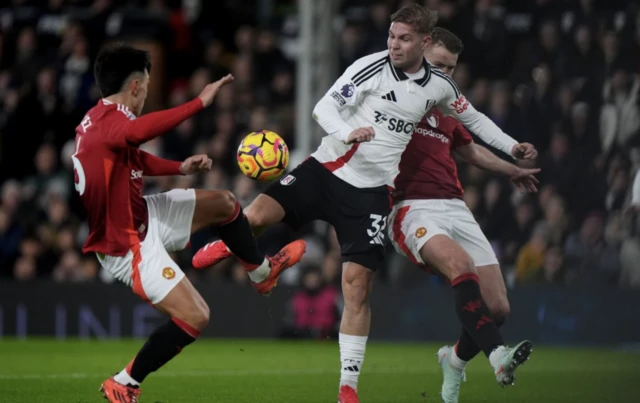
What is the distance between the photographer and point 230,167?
1470cm

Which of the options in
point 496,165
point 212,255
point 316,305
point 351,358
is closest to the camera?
point 351,358

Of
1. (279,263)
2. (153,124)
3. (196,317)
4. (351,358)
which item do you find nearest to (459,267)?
(351,358)

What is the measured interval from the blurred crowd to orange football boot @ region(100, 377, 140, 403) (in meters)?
6.52

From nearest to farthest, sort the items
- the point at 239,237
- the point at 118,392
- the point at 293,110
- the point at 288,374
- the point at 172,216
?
1. the point at 118,392
2. the point at 172,216
3. the point at 239,237
4. the point at 288,374
5. the point at 293,110

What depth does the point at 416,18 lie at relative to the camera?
24.5 ft

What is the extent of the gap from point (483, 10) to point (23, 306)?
6.39 metres

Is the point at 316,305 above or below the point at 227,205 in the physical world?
below

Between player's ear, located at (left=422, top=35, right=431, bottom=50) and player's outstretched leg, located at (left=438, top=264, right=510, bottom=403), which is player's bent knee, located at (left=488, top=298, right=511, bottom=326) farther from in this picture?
player's ear, located at (left=422, top=35, right=431, bottom=50)

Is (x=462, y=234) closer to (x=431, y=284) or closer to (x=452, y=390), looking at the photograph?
(x=452, y=390)

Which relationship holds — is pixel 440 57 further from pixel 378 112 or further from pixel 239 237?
pixel 239 237

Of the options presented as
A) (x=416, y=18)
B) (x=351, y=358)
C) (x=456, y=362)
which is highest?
(x=416, y=18)

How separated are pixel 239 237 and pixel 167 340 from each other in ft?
3.14

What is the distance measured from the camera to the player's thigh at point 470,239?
7.98m

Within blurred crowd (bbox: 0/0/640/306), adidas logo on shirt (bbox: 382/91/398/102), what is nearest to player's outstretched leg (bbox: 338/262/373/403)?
adidas logo on shirt (bbox: 382/91/398/102)
